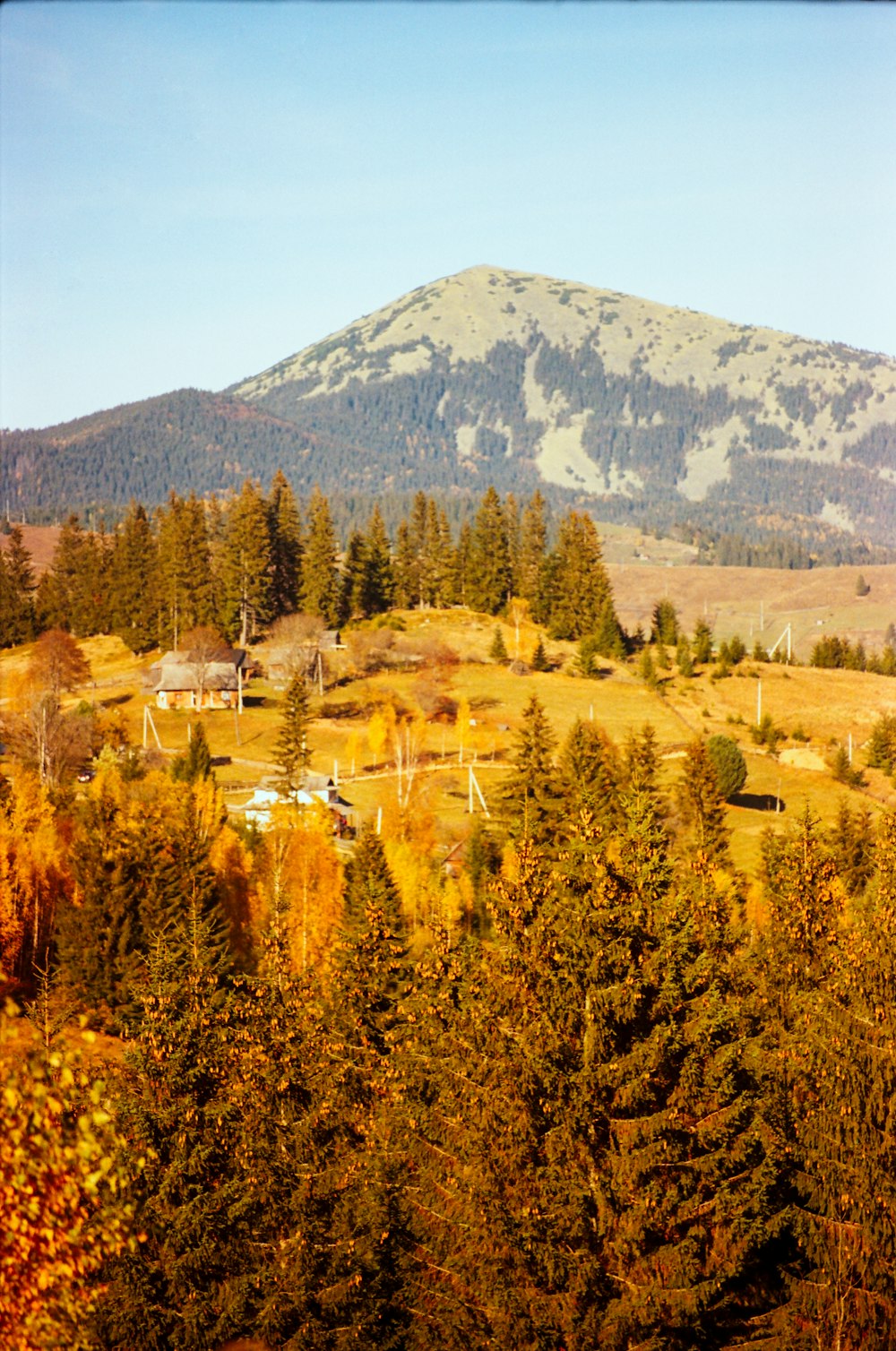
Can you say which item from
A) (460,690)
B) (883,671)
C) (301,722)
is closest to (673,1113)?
(301,722)

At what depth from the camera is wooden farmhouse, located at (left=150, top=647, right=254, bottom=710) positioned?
329ft

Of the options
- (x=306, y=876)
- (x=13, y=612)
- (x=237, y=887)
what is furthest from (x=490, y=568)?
(x=306, y=876)

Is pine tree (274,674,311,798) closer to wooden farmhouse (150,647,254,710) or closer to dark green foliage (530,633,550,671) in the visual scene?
wooden farmhouse (150,647,254,710)

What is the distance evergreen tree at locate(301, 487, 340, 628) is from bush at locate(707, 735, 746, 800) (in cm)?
4863

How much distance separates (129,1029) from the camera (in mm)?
24812

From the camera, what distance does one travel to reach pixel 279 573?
405 ft

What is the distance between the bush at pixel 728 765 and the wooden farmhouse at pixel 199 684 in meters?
37.8

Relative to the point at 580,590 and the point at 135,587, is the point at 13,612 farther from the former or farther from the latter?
the point at 580,590

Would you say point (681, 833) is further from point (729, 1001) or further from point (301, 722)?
point (729, 1001)

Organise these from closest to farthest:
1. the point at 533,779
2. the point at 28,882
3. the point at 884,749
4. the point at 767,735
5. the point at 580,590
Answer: the point at 533,779, the point at 28,882, the point at 884,749, the point at 767,735, the point at 580,590

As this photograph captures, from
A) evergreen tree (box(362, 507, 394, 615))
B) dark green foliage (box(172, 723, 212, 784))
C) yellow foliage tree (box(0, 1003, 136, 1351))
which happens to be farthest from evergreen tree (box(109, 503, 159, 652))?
yellow foliage tree (box(0, 1003, 136, 1351))

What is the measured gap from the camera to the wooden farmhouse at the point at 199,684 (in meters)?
100

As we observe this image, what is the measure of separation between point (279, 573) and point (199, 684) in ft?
86.0

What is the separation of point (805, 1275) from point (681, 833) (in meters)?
41.6
